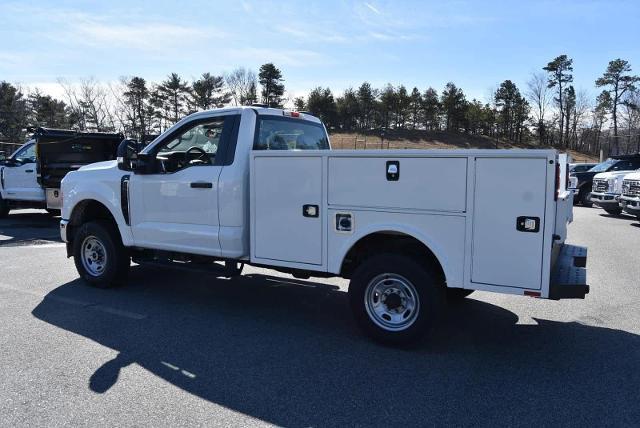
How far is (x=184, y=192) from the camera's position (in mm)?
5852

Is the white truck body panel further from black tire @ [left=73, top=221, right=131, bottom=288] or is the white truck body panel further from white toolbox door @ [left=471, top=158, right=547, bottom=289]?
black tire @ [left=73, top=221, right=131, bottom=288]

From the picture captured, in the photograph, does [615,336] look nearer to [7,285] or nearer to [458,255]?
[458,255]

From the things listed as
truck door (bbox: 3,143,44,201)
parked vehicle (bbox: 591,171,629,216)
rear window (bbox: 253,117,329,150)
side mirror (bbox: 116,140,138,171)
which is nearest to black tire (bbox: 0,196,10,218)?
truck door (bbox: 3,143,44,201)

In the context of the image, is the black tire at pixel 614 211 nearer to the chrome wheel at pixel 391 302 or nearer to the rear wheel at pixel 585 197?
the rear wheel at pixel 585 197

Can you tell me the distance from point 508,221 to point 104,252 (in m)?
5.02

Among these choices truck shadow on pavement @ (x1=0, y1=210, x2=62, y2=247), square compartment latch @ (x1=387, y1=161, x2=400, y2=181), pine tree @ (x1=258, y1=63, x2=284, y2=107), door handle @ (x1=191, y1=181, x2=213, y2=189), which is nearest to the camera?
square compartment latch @ (x1=387, y1=161, x2=400, y2=181)

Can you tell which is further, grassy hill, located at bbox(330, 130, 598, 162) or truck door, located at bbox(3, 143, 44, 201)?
grassy hill, located at bbox(330, 130, 598, 162)

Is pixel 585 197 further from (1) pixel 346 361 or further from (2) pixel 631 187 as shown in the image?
(1) pixel 346 361

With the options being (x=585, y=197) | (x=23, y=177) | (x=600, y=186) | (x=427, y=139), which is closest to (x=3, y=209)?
(x=23, y=177)

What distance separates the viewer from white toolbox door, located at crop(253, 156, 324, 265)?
4973mm

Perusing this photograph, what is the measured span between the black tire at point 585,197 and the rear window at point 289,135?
18101 millimetres

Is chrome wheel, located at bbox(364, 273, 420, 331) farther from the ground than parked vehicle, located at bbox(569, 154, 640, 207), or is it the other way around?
parked vehicle, located at bbox(569, 154, 640, 207)

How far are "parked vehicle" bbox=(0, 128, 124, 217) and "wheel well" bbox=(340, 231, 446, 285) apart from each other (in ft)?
33.1

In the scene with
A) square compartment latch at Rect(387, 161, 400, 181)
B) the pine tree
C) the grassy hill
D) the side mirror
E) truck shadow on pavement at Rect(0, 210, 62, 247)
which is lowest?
truck shadow on pavement at Rect(0, 210, 62, 247)
